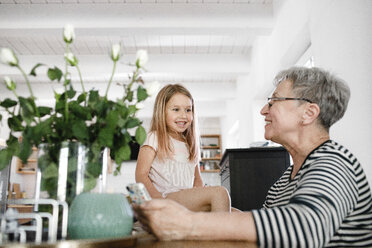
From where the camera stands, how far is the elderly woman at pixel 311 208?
0.80 meters

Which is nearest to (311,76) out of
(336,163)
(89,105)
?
(336,163)

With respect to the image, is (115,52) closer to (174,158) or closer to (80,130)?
(80,130)

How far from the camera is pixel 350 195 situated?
928 mm

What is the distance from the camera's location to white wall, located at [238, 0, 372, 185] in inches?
82.3

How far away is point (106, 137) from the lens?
88 centimetres

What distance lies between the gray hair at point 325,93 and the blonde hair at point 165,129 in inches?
32.3

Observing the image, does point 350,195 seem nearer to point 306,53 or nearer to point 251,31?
point 306,53

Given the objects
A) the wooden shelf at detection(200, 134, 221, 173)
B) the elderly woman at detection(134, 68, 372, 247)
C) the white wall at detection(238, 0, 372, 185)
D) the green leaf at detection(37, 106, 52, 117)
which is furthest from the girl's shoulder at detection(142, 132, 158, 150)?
the wooden shelf at detection(200, 134, 221, 173)

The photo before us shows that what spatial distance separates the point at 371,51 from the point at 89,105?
183cm

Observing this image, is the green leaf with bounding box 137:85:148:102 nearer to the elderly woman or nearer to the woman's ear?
the elderly woman

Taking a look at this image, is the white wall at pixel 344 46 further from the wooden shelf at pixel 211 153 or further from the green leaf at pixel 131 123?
the wooden shelf at pixel 211 153

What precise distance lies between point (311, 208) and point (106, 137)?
56 cm

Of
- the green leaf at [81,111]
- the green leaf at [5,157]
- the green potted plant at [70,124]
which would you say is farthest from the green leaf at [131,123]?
the green leaf at [5,157]

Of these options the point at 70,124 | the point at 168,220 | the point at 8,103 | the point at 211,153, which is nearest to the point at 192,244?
the point at 168,220
